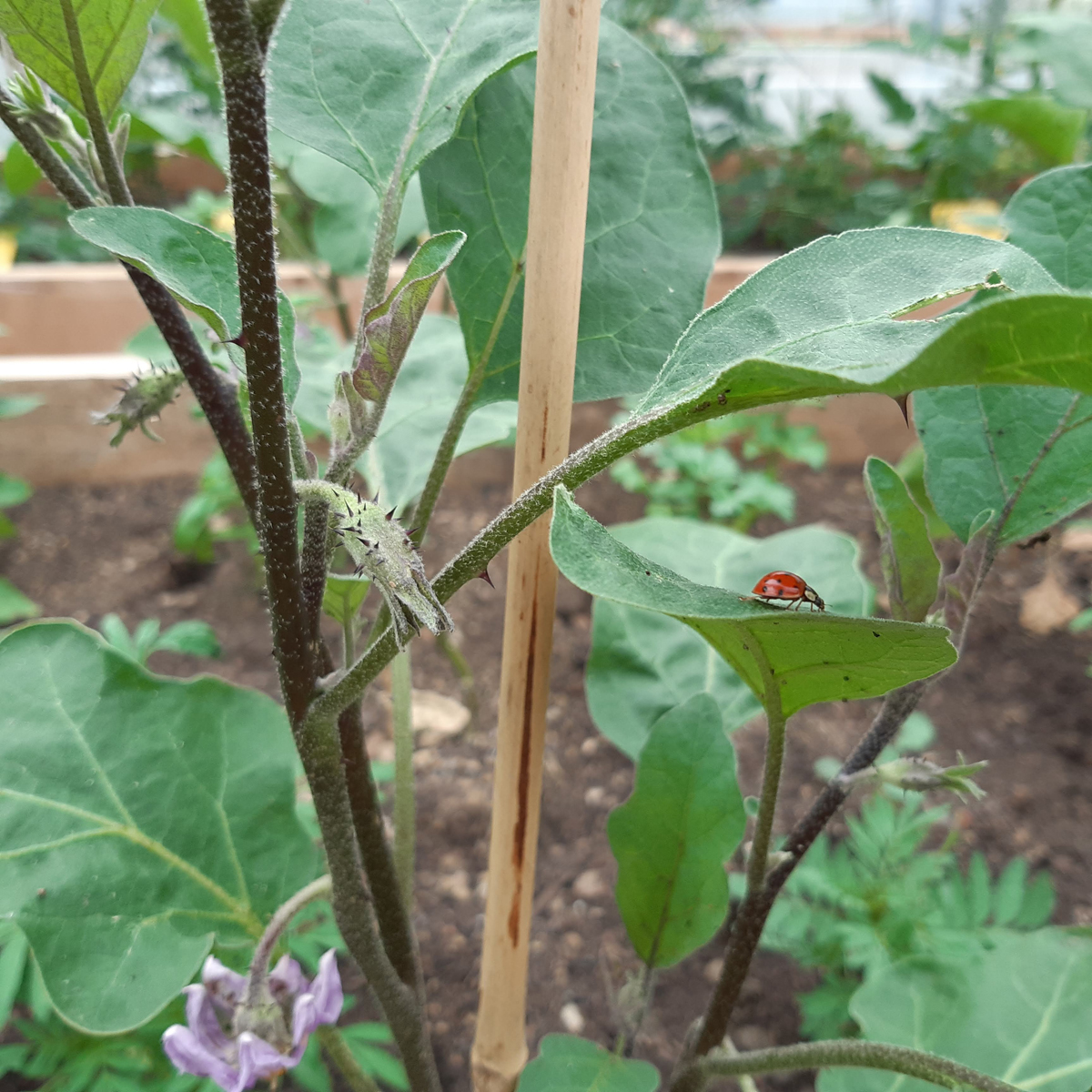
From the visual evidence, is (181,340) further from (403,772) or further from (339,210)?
(339,210)

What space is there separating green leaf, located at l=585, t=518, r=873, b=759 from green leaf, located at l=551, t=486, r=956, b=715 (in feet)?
0.83

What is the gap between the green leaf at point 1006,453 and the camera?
16.6 inches

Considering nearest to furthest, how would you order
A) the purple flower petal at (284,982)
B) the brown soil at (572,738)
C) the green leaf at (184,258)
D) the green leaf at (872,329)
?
the green leaf at (872,329)
the green leaf at (184,258)
the purple flower petal at (284,982)
the brown soil at (572,738)

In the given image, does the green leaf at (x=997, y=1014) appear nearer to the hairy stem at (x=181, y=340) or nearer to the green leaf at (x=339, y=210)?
the hairy stem at (x=181, y=340)

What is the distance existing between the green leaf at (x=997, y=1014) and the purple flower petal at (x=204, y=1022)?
1.09 ft

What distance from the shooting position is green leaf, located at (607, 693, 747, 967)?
19.3 inches

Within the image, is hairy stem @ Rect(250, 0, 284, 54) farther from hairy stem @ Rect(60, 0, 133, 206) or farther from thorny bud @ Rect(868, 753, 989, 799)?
thorny bud @ Rect(868, 753, 989, 799)

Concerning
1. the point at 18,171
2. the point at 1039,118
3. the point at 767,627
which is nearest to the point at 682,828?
the point at 767,627

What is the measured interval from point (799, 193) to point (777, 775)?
2.15 metres

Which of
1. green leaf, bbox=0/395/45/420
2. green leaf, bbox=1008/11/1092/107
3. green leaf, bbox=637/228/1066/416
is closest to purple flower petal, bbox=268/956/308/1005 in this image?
green leaf, bbox=637/228/1066/416

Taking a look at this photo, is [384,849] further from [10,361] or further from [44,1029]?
[10,361]

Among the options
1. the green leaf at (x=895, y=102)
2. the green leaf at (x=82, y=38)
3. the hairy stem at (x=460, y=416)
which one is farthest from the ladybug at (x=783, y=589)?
the green leaf at (x=895, y=102)

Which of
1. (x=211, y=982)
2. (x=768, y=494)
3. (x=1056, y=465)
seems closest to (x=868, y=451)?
(x=768, y=494)

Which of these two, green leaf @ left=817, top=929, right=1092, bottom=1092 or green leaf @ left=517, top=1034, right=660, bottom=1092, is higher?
green leaf @ left=517, top=1034, right=660, bottom=1092
